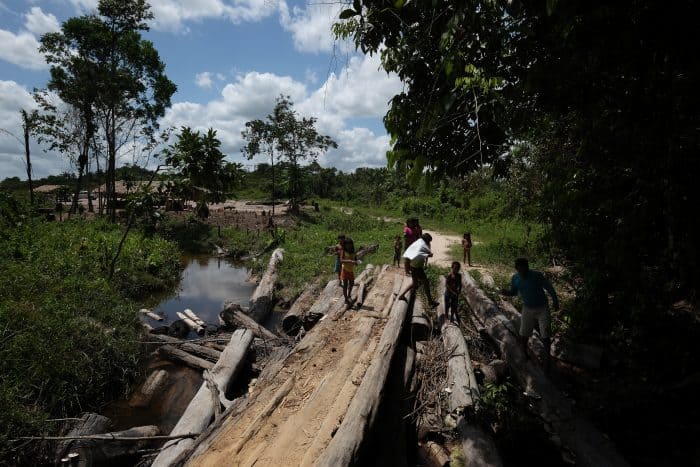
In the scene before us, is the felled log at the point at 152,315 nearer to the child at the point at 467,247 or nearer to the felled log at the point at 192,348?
the felled log at the point at 192,348

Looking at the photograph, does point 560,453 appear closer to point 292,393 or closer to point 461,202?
point 292,393

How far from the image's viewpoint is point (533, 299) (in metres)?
5.97

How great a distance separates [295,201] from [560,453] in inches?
1103

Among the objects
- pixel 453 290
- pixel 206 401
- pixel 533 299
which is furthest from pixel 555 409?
pixel 206 401

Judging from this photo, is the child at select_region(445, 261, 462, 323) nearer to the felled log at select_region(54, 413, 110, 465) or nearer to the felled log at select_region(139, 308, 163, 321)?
the felled log at select_region(54, 413, 110, 465)

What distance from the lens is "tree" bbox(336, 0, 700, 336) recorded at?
230 centimetres

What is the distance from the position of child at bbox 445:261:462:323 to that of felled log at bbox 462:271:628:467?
2.53 ft

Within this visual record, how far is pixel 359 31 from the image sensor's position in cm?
270

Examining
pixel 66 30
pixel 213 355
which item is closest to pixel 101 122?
pixel 66 30

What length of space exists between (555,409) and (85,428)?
20.8ft

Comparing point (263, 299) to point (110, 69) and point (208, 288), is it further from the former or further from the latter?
point (110, 69)

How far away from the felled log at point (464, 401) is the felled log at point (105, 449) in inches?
147

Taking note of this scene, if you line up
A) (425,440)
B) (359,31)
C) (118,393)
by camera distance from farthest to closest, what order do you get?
1. (118,393)
2. (425,440)
3. (359,31)

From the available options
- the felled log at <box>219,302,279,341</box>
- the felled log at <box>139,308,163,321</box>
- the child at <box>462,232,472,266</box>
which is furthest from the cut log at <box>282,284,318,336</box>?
the child at <box>462,232,472,266</box>
